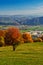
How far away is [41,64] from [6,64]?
3.02m

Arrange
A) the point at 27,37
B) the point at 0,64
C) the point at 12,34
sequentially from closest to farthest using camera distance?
1. the point at 0,64
2. the point at 12,34
3. the point at 27,37

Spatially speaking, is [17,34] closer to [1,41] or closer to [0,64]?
[1,41]

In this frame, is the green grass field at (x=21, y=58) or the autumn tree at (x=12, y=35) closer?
the green grass field at (x=21, y=58)

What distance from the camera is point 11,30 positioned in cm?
6650

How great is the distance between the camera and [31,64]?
17344 millimetres

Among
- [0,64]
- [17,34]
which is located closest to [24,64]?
[0,64]

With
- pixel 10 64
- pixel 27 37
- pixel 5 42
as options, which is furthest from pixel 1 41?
pixel 10 64

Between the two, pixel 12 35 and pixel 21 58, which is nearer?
pixel 21 58

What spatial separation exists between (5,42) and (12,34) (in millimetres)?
3817

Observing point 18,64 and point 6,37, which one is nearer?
point 18,64

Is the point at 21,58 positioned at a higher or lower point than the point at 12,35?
higher

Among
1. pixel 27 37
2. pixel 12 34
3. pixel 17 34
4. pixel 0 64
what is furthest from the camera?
pixel 27 37

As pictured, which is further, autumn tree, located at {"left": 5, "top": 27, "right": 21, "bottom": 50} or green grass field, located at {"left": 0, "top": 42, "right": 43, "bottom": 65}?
autumn tree, located at {"left": 5, "top": 27, "right": 21, "bottom": 50}

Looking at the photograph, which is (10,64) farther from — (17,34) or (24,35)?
(24,35)
